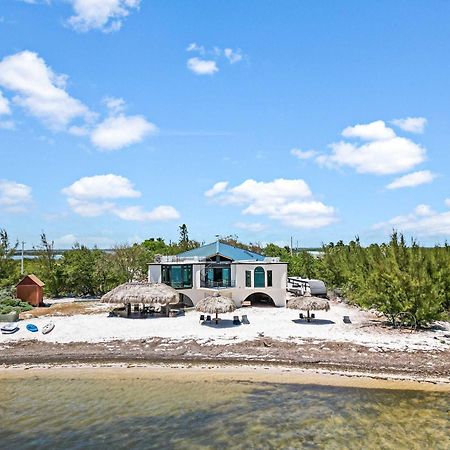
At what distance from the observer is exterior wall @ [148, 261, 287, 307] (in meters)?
37.7

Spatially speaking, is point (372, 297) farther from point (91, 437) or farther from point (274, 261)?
point (91, 437)

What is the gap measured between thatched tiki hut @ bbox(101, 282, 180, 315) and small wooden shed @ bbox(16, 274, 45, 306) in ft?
35.3

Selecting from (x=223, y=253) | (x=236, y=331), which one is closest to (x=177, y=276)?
(x=223, y=253)

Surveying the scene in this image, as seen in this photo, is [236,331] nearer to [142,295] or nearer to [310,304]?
[310,304]

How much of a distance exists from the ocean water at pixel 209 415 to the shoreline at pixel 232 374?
41 centimetres

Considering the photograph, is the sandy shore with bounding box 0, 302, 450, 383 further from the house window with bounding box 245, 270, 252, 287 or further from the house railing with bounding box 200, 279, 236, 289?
the house window with bounding box 245, 270, 252, 287

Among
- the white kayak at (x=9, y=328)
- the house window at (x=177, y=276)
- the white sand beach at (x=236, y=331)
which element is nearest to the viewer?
the white sand beach at (x=236, y=331)

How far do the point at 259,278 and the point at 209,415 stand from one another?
21.6m

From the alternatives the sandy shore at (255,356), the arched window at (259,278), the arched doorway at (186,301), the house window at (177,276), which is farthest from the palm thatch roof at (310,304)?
the house window at (177,276)

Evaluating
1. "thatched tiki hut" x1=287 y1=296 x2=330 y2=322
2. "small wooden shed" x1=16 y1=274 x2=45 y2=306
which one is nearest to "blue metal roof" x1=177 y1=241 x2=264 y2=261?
"thatched tiki hut" x1=287 y1=296 x2=330 y2=322

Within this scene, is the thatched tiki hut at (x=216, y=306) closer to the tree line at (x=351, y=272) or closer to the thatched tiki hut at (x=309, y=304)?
the thatched tiki hut at (x=309, y=304)

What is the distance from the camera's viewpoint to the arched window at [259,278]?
125 feet

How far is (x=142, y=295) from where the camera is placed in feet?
104

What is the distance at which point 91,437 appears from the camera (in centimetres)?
1530
